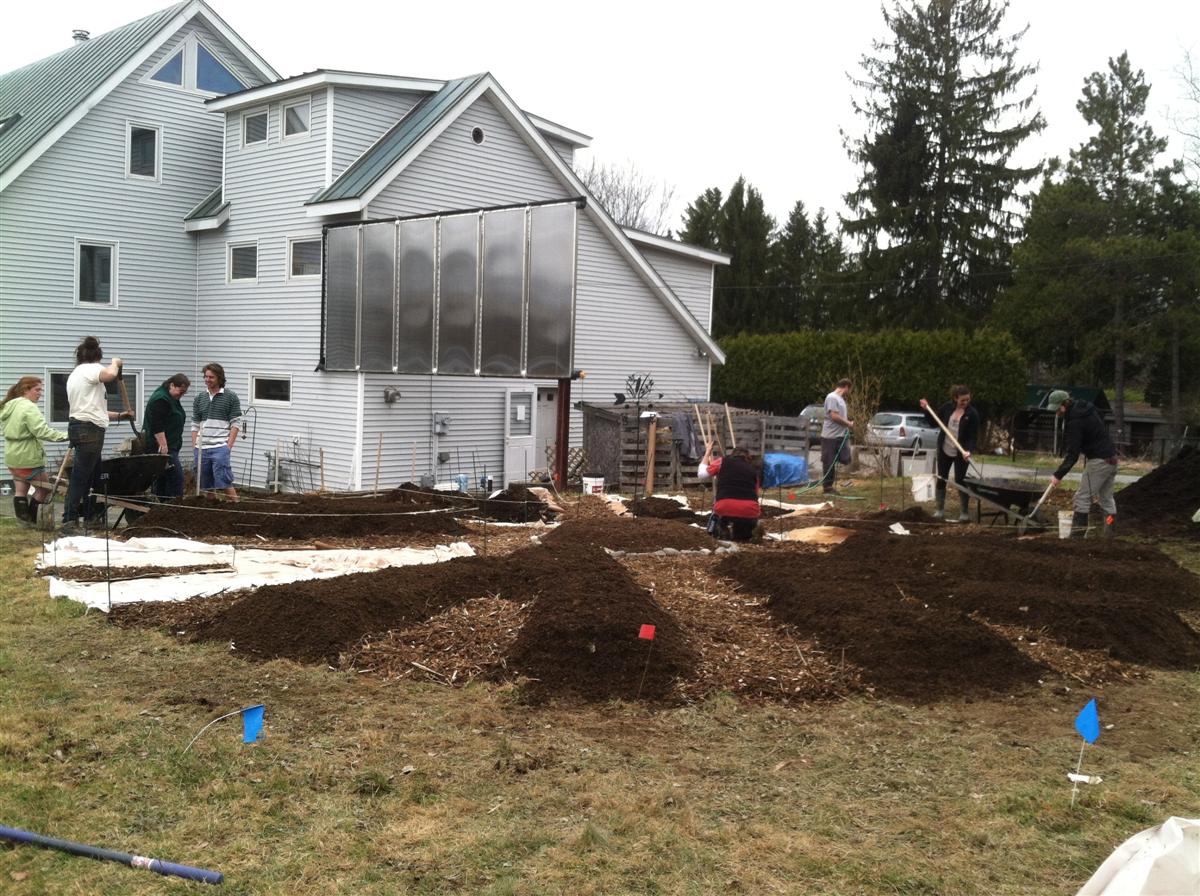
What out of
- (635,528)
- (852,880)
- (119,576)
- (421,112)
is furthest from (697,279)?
(852,880)

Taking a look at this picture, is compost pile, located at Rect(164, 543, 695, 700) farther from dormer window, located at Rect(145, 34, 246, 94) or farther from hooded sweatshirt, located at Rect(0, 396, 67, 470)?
dormer window, located at Rect(145, 34, 246, 94)

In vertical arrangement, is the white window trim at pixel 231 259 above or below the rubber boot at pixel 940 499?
above

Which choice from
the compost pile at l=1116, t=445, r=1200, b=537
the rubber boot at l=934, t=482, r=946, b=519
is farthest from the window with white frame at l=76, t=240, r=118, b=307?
the compost pile at l=1116, t=445, r=1200, b=537

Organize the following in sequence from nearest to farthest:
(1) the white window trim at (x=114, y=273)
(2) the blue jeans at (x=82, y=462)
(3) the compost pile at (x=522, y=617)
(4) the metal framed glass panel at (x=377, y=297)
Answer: (3) the compost pile at (x=522, y=617) < (2) the blue jeans at (x=82, y=462) < (4) the metal framed glass panel at (x=377, y=297) < (1) the white window trim at (x=114, y=273)

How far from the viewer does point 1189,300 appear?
3588cm

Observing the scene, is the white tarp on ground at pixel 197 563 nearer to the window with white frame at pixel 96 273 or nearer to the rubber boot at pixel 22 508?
the rubber boot at pixel 22 508

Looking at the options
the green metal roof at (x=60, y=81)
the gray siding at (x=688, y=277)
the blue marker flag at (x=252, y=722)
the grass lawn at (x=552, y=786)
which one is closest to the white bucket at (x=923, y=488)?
the gray siding at (x=688, y=277)

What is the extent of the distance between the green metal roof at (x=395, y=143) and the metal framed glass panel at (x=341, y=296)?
67cm

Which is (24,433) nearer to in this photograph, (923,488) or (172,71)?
(172,71)

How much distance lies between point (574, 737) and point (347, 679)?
1.69 metres

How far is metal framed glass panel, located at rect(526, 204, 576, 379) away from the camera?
16.8 metres

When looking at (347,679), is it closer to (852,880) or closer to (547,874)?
(547,874)

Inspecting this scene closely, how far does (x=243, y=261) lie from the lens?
67.7 ft

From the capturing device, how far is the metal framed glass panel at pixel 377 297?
57.6ft
